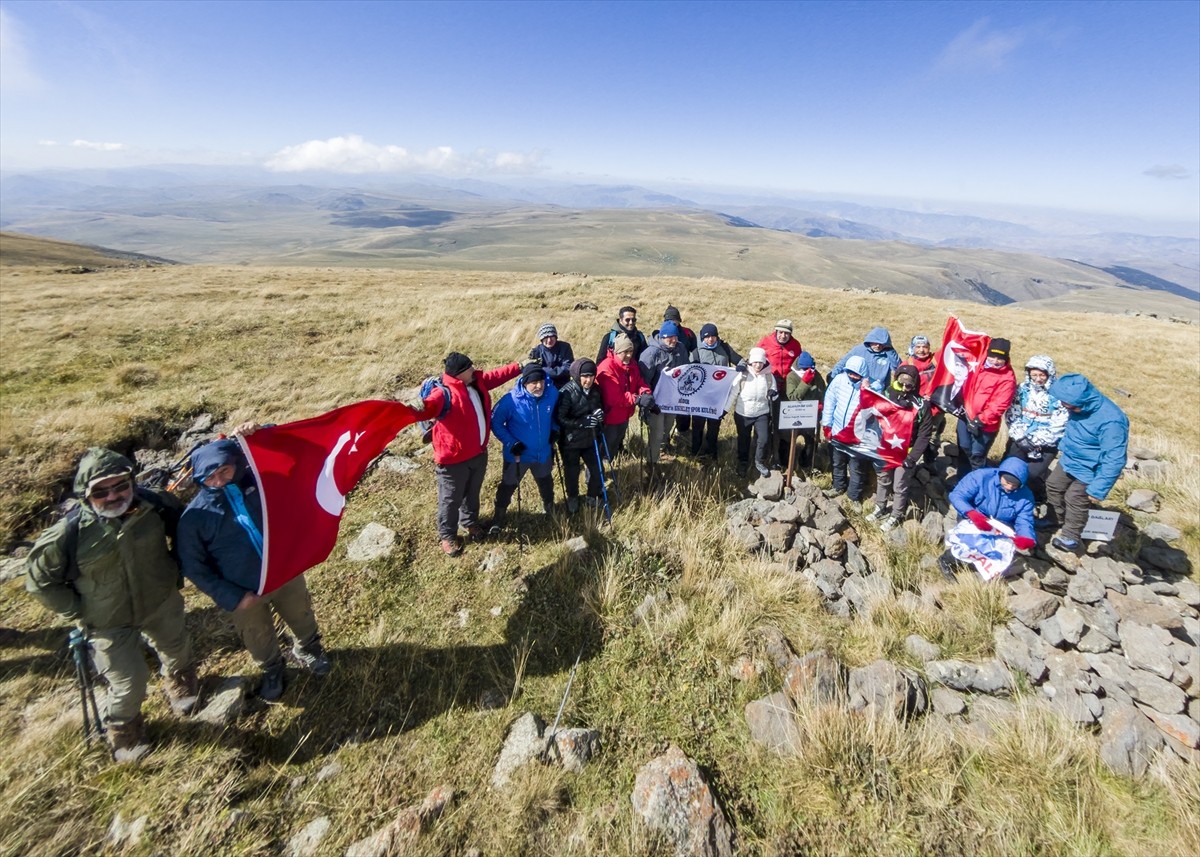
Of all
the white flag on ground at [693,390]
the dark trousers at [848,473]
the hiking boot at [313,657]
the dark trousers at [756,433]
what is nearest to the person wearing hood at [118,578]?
the hiking boot at [313,657]

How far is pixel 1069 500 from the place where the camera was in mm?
7008

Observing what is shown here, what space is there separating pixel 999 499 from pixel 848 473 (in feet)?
8.06

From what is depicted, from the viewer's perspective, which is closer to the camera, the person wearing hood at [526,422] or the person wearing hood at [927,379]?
the person wearing hood at [526,422]

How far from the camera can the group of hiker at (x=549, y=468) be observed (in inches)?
162

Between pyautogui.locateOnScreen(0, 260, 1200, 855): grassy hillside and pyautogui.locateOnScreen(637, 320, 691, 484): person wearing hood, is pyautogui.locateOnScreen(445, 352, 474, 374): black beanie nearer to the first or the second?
pyautogui.locateOnScreen(0, 260, 1200, 855): grassy hillside

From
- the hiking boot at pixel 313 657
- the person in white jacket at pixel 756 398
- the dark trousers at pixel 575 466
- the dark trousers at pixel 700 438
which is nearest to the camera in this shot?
the hiking boot at pixel 313 657

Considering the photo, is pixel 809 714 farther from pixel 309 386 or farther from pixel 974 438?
pixel 309 386

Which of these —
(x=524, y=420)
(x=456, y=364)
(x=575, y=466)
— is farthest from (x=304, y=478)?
(x=575, y=466)

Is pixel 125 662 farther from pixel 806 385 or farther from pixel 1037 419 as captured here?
pixel 1037 419

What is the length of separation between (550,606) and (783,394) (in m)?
5.64

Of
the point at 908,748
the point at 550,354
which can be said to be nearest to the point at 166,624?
the point at 550,354

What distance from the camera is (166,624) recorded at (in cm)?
455

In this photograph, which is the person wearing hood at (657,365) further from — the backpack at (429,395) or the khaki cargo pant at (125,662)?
the khaki cargo pant at (125,662)

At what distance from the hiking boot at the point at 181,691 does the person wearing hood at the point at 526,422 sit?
3.99 meters
